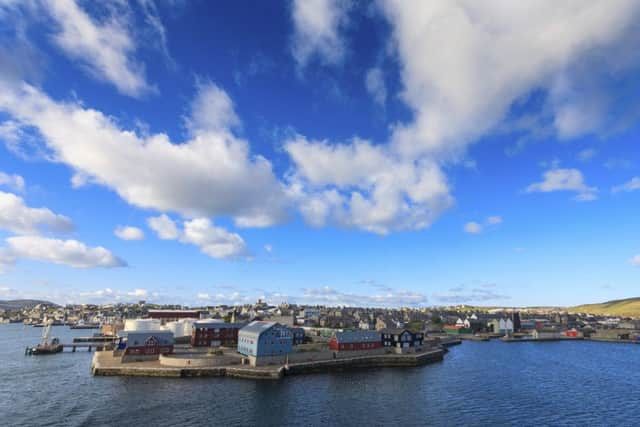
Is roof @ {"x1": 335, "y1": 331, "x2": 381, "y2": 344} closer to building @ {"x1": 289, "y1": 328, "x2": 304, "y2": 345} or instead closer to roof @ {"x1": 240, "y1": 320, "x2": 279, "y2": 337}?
roof @ {"x1": 240, "y1": 320, "x2": 279, "y2": 337}

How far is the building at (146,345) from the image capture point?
2087 inches

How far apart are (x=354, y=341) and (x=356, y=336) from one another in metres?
1.12

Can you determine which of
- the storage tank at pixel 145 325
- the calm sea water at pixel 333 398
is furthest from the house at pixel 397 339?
the storage tank at pixel 145 325

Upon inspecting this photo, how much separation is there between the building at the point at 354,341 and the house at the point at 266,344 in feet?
30.5

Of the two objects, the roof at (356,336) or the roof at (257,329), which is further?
the roof at (356,336)

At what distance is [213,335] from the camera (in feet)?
230

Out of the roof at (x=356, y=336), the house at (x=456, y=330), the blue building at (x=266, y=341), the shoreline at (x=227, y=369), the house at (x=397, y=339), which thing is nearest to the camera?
the shoreline at (x=227, y=369)

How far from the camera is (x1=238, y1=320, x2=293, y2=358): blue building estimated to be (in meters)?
53.1

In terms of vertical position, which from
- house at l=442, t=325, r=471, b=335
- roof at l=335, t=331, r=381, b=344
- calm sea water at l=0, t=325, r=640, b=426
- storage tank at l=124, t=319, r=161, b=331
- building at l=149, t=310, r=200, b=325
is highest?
building at l=149, t=310, r=200, b=325

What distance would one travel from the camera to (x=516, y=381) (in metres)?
50.4

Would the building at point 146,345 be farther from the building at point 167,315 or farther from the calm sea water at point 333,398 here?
the building at point 167,315

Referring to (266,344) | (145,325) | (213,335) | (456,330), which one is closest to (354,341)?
(266,344)

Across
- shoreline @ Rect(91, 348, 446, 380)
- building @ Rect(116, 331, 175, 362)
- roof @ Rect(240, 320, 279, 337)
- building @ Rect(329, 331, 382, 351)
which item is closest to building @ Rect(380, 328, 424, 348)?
building @ Rect(329, 331, 382, 351)

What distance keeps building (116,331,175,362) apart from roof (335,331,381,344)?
26.8 meters
